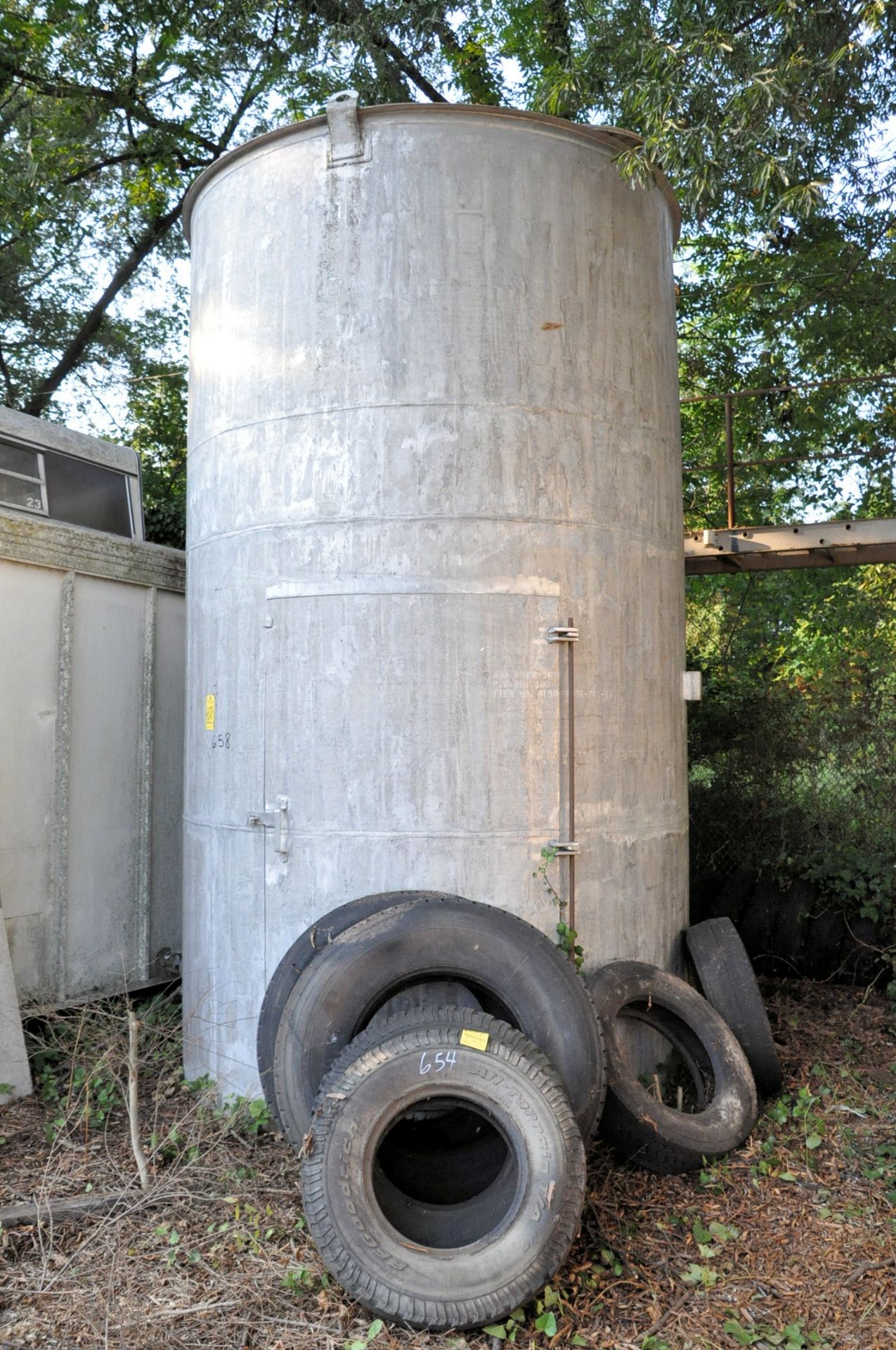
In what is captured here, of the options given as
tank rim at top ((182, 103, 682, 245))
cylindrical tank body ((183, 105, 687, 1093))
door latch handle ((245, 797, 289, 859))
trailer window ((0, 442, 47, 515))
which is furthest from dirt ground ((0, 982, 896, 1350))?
tank rim at top ((182, 103, 682, 245))

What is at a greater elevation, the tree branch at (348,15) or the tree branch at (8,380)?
the tree branch at (348,15)

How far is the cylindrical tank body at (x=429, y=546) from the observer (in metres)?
5.34

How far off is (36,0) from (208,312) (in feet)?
28.0

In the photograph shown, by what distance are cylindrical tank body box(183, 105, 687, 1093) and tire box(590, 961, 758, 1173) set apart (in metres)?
0.26

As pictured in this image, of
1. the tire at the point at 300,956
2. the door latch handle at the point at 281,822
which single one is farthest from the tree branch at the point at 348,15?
the tire at the point at 300,956

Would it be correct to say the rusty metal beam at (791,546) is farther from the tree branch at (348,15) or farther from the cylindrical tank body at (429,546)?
the tree branch at (348,15)

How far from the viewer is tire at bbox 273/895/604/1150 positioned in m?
4.65

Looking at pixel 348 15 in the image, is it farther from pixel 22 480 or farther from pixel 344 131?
pixel 22 480

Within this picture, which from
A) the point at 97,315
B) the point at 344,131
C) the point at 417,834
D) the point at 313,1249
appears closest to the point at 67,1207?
the point at 313,1249

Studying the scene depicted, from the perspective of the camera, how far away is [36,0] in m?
11.8

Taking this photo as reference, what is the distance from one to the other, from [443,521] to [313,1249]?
349 centimetres

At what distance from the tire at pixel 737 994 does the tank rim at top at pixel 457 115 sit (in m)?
4.51

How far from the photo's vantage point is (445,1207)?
441 centimetres

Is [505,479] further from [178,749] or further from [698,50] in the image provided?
[178,749]
